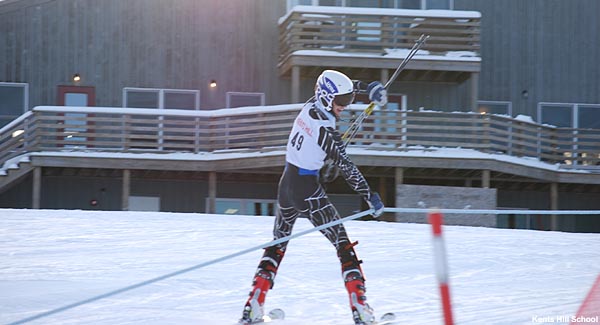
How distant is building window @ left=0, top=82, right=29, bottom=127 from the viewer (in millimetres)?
18344

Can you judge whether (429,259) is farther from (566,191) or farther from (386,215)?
(566,191)

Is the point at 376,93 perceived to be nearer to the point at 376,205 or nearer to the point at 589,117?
the point at 376,205

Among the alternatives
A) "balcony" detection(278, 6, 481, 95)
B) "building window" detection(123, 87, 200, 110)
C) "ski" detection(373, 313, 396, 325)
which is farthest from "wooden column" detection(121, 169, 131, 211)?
"ski" detection(373, 313, 396, 325)

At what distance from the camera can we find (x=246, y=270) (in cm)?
855

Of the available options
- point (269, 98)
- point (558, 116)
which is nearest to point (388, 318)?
point (269, 98)

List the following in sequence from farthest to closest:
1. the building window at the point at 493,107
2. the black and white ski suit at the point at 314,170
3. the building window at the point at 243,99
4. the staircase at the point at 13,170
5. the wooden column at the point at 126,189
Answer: the building window at the point at 493,107, the building window at the point at 243,99, the wooden column at the point at 126,189, the staircase at the point at 13,170, the black and white ski suit at the point at 314,170

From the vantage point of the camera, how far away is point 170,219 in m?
12.0

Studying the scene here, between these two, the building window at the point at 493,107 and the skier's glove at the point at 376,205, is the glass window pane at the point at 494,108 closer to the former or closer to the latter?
the building window at the point at 493,107

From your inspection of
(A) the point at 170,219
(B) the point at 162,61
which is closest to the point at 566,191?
(B) the point at 162,61

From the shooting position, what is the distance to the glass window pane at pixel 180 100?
736 inches

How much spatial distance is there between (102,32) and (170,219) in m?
7.73

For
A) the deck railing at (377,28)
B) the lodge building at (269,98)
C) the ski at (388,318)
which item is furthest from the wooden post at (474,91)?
the ski at (388,318)

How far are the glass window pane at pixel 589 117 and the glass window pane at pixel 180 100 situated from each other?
866 centimetres

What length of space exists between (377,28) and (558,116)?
16.8 ft
